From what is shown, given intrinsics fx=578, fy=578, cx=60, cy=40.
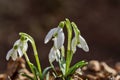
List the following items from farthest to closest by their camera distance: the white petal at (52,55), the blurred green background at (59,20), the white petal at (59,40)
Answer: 1. the blurred green background at (59,20)
2. the white petal at (52,55)
3. the white petal at (59,40)

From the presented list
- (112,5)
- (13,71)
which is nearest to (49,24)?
(112,5)

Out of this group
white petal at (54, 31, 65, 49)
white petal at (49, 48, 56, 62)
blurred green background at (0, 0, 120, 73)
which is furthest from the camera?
blurred green background at (0, 0, 120, 73)

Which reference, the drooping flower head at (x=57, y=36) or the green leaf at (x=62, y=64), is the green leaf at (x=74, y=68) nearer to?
the green leaf at (x=62, y=64)

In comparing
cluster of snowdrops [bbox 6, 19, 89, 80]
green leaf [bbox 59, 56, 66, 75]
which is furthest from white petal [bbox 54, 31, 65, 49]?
green leaf [bbox 59, 56, 66, 75]

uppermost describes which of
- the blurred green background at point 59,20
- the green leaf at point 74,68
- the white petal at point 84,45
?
the blurred green background at point 59,20

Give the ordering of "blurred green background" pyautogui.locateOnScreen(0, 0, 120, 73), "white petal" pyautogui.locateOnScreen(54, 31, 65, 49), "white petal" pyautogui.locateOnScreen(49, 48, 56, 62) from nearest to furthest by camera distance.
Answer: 1. "white petal" pyautogui.locateOnScreen(54, 31, 65, 49)
2. "white petal" pyautogui.locateOnScreen(49, 48, 56, 62)
3. "blurred green background" pyautogui.locateOnScreen(0, 0, 120, 73)

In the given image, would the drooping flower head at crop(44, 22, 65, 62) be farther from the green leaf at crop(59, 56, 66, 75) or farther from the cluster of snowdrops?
the green leaf at crop(59, 56, 66, 75)

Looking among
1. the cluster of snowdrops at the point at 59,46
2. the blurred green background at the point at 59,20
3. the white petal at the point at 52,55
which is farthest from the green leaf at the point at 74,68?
the blurred green background at the point at 59,20

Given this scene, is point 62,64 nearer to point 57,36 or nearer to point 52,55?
point 52,55

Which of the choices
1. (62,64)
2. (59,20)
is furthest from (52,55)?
(59,20)
